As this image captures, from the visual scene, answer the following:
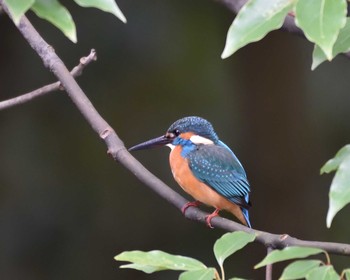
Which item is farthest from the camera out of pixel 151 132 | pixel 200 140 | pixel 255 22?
pixel 151 132

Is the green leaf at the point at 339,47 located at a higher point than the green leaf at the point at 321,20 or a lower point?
lower

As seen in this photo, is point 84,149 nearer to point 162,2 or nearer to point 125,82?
point 125,82

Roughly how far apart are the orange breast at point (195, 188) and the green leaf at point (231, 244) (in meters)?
1.01

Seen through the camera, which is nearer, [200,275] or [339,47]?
[200,275]

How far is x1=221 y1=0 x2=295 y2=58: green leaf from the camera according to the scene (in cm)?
96

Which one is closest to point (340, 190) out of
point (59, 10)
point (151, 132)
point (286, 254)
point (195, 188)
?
point (286, 254)

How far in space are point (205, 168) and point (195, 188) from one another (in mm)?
62

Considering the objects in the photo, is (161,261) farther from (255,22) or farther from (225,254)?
(255,22)

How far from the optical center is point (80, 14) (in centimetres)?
362

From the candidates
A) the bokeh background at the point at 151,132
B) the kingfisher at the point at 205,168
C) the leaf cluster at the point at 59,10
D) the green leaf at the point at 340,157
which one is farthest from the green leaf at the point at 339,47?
the bokeh background at the point at 151,132

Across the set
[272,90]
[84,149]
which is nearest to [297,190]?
[272,90]

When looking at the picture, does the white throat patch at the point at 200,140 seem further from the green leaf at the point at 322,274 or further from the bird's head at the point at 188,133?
the green leaf at the point at 322,274

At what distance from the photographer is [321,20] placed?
93 centimetres

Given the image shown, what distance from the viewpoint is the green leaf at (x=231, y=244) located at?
3.75 ft
